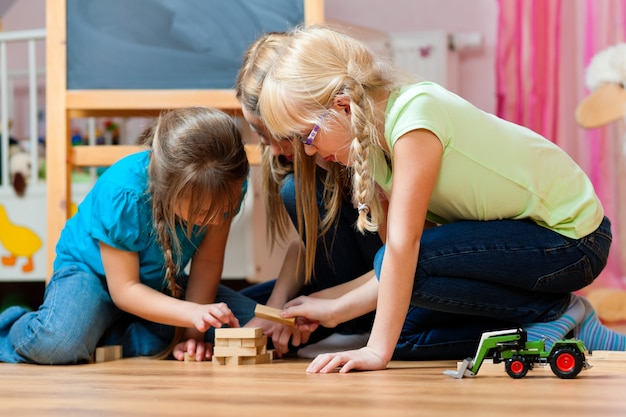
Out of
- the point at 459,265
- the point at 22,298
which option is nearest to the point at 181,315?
the point at 459,265

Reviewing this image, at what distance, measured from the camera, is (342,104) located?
103 centimetres

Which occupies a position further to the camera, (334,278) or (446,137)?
(334,278)

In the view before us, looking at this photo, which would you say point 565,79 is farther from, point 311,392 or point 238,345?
point 311,392

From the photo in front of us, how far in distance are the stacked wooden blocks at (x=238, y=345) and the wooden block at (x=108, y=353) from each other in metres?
0.25

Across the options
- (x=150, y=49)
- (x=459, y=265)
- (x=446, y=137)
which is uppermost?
(x=150, y=49)

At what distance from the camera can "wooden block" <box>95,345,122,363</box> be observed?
1.32 metres

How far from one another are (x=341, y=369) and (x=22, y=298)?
2.06 metres

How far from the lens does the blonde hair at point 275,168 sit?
1197 millimetres

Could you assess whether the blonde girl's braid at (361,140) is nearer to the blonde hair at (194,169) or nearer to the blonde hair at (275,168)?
the blonde hair at (275,168)

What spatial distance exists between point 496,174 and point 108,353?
2.32 feet

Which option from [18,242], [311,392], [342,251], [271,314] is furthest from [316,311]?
[18,242]

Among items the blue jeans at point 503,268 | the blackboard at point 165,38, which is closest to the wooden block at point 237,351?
the blue jeans at point 503,268

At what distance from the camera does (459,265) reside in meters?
1.10

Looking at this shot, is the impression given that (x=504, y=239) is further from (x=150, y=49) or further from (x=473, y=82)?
(x=473, y=82)
